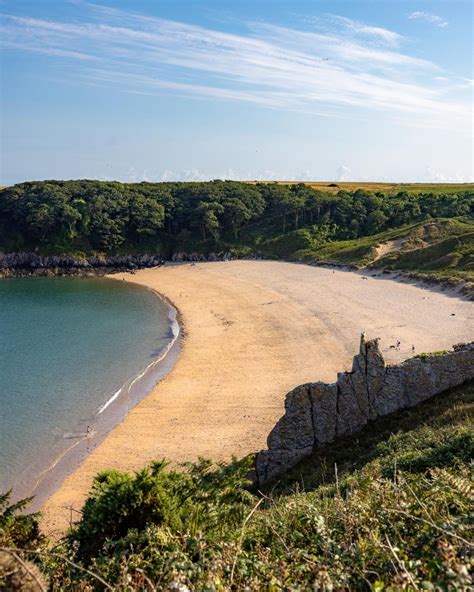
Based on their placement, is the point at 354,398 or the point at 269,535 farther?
the point at 354,398

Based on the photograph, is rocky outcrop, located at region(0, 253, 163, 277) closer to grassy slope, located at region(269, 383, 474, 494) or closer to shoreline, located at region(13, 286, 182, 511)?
shoreline, located at region(13, 286, 182, 511)

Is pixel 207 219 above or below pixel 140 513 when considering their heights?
above


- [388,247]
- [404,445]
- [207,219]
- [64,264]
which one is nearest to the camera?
[404,445]

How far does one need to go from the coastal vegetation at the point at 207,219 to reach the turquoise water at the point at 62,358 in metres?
20.6

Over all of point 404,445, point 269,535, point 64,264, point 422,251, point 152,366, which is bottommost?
point 152,366

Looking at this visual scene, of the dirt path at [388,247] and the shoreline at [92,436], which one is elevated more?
the dirt path at [388,247]

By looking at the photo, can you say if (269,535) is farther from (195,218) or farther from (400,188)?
(400,188)

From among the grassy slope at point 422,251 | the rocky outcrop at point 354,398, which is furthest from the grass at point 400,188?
the rocky outcrop at point 354,398

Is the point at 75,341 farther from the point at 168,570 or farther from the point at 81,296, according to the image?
the point at 168,570

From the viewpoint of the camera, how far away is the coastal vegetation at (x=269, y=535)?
5.50 meters

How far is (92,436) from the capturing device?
2688cm

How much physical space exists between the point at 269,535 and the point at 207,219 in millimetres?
82769

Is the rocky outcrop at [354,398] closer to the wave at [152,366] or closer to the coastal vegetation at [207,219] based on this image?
the wave at [152,366]

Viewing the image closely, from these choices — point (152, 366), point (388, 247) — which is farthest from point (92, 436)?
point (388, 247)
